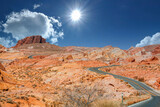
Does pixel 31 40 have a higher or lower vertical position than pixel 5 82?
higher

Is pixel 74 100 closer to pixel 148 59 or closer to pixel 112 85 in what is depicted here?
pixel 112 85

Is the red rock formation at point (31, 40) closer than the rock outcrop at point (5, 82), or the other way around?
the rock outcrop at point (5, 82)

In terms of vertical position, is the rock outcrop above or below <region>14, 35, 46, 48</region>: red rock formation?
below

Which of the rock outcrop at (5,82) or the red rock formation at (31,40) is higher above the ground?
the red rock formation at (31,40)

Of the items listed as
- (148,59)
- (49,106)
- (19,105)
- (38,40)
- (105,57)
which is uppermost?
(38,40)

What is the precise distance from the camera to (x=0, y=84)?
13.6 m

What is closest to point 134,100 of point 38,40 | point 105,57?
point 105,57

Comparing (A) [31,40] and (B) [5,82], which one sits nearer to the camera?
(B) [5,82]

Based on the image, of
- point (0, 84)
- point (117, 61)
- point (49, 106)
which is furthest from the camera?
point (117, 61)

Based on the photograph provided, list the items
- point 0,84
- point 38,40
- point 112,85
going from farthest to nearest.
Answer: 1. point 38,40
2. point 112,85
3. point 0,84

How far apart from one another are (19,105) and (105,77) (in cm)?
1638

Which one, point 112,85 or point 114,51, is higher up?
point 114,51

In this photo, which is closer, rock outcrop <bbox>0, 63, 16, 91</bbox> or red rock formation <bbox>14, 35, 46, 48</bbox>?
rock outcrop <bbox>0, 63, 16, 91</bbox>

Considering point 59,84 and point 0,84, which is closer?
point 0,84
